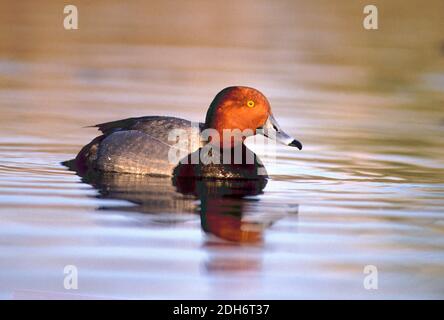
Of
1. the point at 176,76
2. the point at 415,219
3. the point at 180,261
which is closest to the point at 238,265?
the point at 180,261

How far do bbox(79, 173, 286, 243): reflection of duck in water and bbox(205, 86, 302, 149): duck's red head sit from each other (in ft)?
1.96

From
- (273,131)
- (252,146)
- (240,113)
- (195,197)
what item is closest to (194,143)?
(240,113)

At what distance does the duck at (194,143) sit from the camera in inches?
433

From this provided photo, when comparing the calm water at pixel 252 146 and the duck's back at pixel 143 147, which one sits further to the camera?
the duck's back at pixel 143 147

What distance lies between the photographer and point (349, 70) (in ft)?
60.7

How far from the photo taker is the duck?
36.1 ft

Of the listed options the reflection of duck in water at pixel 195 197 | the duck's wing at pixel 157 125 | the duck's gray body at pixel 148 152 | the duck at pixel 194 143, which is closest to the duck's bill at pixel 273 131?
the duck at pixel 194 143

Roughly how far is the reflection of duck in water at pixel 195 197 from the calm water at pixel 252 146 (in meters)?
Answer: 0.03

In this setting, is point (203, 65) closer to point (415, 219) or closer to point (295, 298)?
point (415, 219)

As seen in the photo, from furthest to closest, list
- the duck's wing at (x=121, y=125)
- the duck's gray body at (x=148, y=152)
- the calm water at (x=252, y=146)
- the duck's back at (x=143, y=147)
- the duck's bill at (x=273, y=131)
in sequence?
the duck's wing at (x=121, y=125) → the duck's bill at (x=273, y=131) → the duck's back at (x=143, y=147) → the duck's gray body at (x=148, y=152) → the calm water at (x=252, y=146)

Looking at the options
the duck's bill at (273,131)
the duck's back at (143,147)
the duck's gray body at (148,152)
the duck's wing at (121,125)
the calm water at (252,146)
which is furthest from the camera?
the duck's wing at (121,125)

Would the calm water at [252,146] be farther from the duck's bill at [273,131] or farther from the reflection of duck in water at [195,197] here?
the duck's bill at [273,131]

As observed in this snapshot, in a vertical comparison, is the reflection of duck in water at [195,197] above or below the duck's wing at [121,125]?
below
